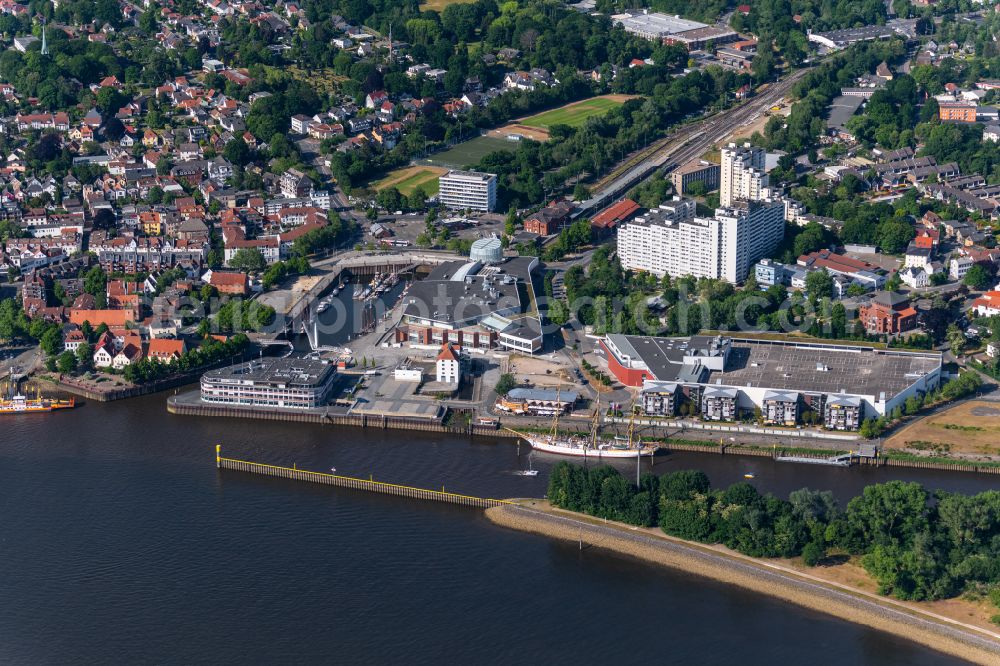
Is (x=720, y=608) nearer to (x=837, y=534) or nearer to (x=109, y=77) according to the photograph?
(x=837, y=534)

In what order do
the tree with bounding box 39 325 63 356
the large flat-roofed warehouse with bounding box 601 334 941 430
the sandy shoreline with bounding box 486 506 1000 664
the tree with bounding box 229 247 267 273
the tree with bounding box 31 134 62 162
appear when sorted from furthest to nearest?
1. the tree with bounding box 31 134 62 162
2. the tree with bounding box 229 247 267 273
3. the tree with bounding box 39 325 63 356
4. the large flat-roofed warehouse with bounding box 601 334 941 430
5. the sandy shoreline with bounding box 486 506 1000 664

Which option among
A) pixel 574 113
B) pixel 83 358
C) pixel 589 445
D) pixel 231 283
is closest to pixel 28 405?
pixel 83 358

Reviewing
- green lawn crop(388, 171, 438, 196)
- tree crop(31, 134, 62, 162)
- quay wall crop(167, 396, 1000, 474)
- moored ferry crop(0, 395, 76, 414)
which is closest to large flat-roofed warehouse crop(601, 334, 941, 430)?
quay wall crop(167, 396, 1000, 474)

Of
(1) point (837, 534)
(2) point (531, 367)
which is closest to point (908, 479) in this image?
Answer: (1) point (837, 534)

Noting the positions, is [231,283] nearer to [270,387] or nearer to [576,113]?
[270,387]

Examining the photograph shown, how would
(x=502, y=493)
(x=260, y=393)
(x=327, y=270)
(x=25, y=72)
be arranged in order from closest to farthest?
(x=502, y=493) < (x=260, y=393) < (x=327, y=270) < (x=25, y=72)

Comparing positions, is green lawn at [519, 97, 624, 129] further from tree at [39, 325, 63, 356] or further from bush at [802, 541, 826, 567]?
bush at [802, 541, 826, 567]
